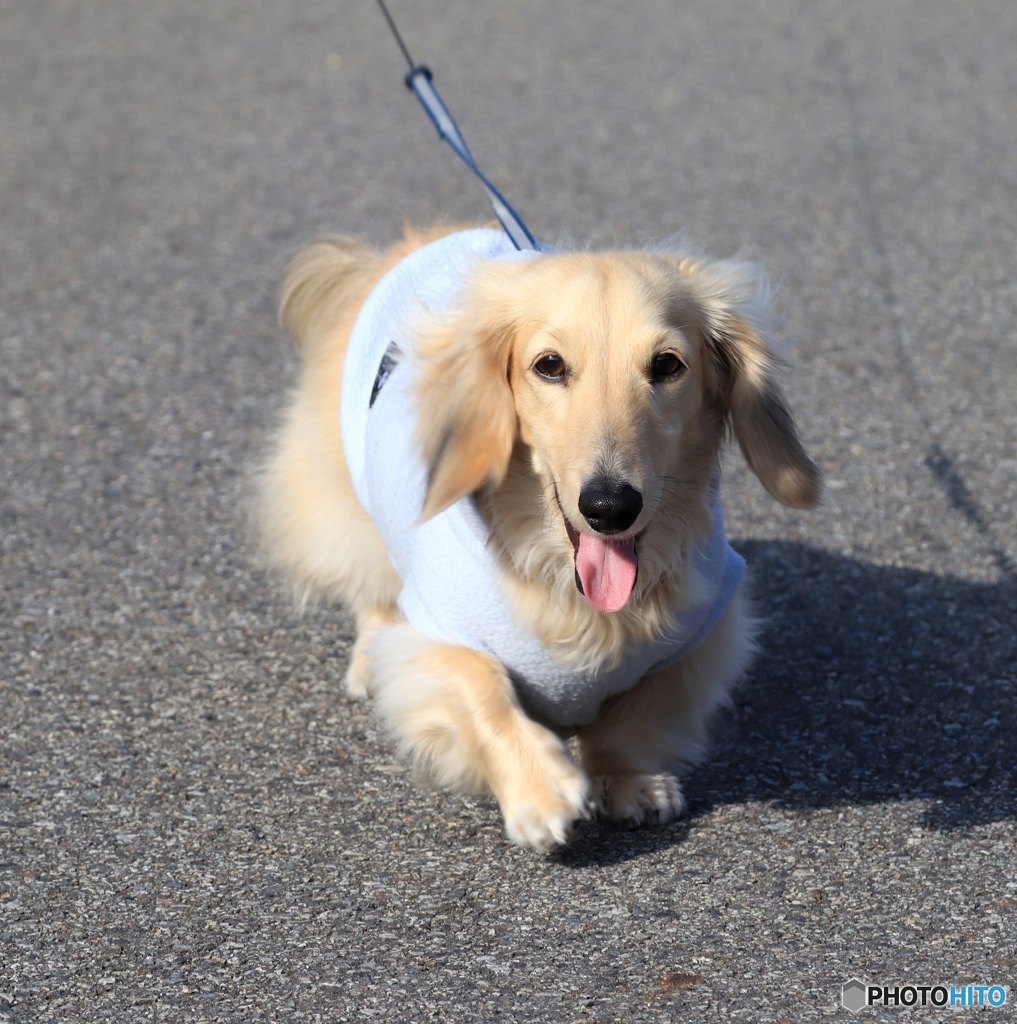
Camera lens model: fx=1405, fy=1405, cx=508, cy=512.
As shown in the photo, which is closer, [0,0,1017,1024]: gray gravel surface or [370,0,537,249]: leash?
[0,0,1017,1024]: gray gravel surface

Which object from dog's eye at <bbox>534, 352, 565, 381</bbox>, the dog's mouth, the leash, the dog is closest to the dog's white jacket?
the dog

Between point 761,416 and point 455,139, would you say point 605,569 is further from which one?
point 455,139

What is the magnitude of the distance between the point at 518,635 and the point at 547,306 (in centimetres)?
67

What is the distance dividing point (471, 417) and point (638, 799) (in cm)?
86

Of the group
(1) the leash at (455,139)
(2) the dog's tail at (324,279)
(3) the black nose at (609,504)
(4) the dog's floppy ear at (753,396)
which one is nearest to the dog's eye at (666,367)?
(4) the dog's floppy ear at (753,396)

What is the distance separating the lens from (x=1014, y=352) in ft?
17.8

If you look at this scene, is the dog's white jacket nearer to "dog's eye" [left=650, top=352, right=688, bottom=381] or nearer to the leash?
the leash

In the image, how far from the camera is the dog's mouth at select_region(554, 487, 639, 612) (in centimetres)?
270

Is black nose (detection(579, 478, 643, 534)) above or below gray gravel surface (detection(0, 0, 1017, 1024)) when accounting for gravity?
above

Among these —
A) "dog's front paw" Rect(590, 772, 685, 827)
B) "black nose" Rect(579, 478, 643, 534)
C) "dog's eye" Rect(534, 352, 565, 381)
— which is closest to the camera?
"black nose" Rect(579, 478, 643, 534)

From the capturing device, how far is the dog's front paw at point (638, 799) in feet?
9.47

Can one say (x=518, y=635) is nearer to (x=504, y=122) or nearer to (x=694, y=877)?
(x=694, y=877)

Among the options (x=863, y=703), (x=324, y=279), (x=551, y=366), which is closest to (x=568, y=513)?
(x=551, y=366)

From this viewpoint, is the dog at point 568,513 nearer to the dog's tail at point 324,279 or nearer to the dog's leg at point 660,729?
the dog's leg at point 660,729
